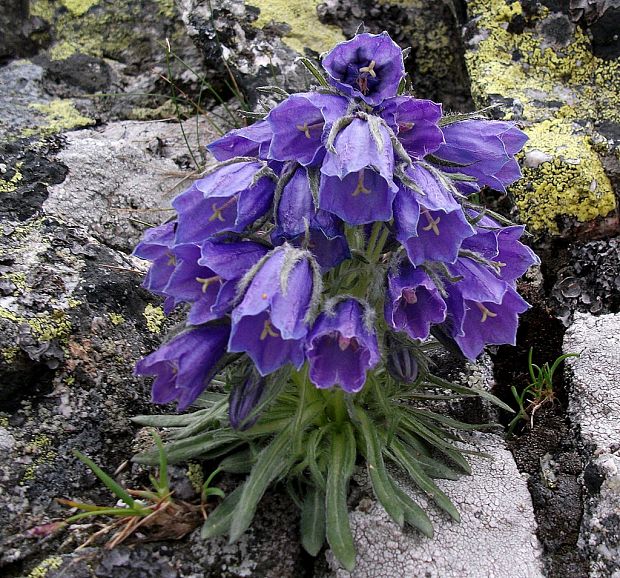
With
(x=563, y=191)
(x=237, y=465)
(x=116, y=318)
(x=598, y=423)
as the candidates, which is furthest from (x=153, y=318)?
(x=563, y=191)

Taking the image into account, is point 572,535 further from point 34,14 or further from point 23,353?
point 34,14

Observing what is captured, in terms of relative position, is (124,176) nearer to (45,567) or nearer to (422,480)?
(45,567)

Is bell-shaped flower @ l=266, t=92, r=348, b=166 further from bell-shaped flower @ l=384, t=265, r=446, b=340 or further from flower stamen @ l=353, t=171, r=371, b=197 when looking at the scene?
bell-shaped flower @ l=384, t=265, r=446, b=340

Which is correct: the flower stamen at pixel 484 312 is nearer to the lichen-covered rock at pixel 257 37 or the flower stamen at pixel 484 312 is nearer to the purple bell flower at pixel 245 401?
the purple bell flower at pixel 245 401

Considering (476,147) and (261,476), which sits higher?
(476,147)

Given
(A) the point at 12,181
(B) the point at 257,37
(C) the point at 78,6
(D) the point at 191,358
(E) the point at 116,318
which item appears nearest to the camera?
(D) the point at 191,358

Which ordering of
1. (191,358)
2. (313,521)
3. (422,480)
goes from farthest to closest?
(422,480), (313,521), (191,358)

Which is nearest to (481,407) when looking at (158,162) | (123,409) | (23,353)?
(123,409)

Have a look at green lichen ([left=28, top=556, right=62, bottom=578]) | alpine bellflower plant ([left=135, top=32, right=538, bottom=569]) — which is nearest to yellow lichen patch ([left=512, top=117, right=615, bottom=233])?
alpine bellflower plant ([left=135, top=32, right=538, bottom=569])
